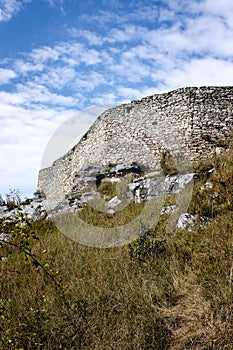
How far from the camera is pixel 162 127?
48.8 ft

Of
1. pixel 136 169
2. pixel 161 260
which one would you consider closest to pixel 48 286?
pixel 161 260

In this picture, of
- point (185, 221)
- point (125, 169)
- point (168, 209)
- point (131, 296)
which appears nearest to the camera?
point (131, 296)

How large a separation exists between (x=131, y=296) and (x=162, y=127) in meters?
12.3

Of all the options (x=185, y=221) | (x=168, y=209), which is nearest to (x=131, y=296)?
(x=185, y=221)

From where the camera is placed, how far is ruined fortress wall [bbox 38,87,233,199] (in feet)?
46.4

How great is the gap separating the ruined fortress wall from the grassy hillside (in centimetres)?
972

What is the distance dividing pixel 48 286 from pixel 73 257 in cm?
100

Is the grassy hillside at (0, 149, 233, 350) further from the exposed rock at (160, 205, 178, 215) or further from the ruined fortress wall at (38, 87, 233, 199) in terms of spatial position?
the ruined fortress wall at (38, 87, 233, 199)

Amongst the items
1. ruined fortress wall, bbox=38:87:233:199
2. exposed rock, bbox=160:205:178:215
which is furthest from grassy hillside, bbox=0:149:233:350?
ruined fortress wall, bbox=38:87:233:199

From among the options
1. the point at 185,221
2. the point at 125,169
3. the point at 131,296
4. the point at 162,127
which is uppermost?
the point at 162,127

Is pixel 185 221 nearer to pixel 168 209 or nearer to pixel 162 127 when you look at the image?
pixel 168 209

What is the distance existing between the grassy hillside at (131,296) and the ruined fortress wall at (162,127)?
9.72 m

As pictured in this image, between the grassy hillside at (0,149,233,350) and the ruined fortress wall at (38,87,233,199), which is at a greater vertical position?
the ruined fortress wall at (38,87,233,199)

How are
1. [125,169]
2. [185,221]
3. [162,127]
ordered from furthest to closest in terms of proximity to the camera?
[162,127] → [125,169] → [185,221]
